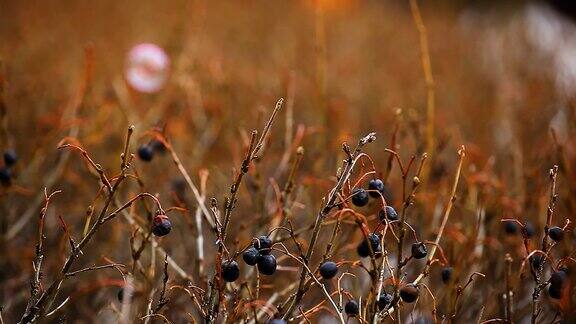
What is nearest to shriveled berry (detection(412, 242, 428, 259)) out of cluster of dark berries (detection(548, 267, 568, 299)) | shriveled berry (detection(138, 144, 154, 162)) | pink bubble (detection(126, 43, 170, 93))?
cluster of dark berries (detection(548, 267, 568, 299))

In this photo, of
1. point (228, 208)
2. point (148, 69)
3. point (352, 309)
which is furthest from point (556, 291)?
point (148, 69)

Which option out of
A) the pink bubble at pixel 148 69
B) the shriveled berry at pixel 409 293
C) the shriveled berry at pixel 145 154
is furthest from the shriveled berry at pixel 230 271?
the pink bubble at pixel 148 69

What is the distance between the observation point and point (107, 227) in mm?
2898

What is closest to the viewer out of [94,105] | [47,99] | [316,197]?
[316,197]

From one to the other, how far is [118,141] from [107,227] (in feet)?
2.58

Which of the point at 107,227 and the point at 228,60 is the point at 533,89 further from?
the point at 107,227

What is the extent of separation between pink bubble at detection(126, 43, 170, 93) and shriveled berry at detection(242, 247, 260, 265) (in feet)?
10.4

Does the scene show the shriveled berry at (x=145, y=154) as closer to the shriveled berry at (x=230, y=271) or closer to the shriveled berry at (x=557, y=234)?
the shriveled berry at (x=230, y=271)

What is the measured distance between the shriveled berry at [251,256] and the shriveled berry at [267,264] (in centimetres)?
1

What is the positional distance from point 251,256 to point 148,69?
11.5 feet

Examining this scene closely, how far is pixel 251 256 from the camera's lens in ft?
4.48

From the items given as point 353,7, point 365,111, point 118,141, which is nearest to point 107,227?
point 118,141

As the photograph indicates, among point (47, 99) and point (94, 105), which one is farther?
point (47, 99)

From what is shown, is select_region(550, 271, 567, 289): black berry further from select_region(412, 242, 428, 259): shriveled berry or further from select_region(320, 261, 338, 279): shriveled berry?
select_region(320, 261, 338, 279): shriveled berry
